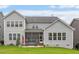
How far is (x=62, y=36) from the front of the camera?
33.0 ft

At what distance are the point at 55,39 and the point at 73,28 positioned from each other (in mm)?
881
